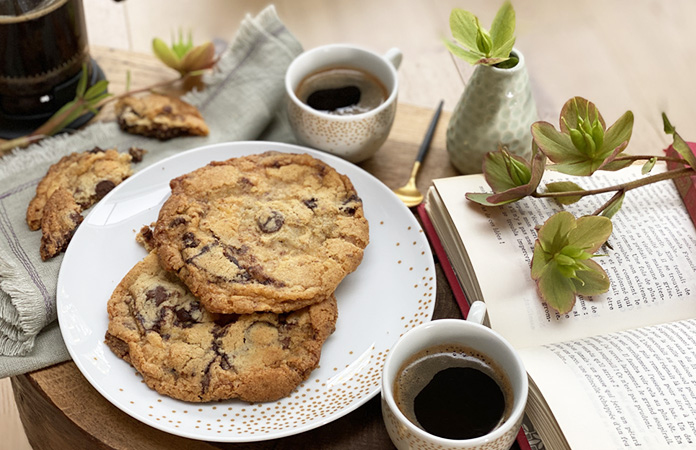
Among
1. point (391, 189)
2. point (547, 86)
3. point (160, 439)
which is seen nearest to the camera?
point (160, 439)

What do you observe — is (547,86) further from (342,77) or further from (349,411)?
(349,411)

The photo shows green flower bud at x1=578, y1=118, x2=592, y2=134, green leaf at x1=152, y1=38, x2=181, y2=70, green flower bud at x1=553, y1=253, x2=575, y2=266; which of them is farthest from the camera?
green leaf at x1=152, y1=38, x2=181, y2=70

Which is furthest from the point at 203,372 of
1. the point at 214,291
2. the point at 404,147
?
the point at 404,147

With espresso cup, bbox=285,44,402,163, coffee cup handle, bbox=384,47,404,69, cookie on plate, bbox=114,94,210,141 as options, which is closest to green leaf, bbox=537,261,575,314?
espresso cup, bbox=285,44,402,163

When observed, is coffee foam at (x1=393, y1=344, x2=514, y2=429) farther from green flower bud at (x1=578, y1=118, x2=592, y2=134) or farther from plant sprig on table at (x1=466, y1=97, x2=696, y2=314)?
green flower bud at (x1=578, y1=118, x2=592, y2=134)

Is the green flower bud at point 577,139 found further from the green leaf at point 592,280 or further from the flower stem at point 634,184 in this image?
the green leaf at point 592,280

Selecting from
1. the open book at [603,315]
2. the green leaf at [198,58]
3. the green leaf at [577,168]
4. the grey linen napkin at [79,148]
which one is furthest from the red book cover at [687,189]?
the green leaf at [198,58]
